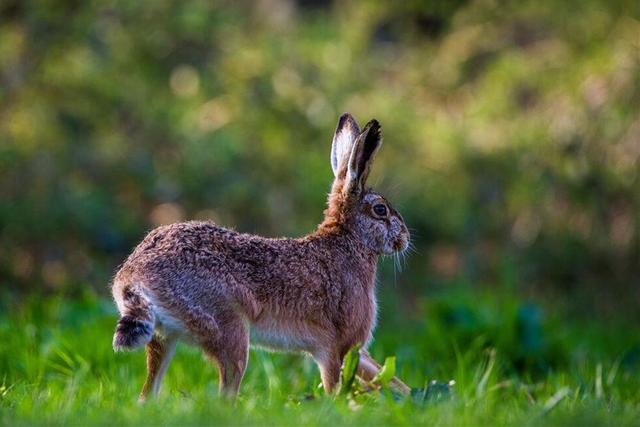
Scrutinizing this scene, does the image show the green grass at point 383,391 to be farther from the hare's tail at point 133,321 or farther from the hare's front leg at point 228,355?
the hare's tail at point 133,321

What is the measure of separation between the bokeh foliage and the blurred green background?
21 mm

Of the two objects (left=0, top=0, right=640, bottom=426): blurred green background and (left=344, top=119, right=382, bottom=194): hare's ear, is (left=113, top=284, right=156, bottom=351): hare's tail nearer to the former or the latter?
(left=344, top=119, right=382, bottom=194): hare's ear

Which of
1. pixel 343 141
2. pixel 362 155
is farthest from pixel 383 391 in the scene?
pixel 343 141

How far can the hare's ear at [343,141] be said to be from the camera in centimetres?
674

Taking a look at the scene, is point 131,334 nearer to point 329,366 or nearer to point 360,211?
point 329,366

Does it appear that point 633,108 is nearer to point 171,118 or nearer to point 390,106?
point 390,106

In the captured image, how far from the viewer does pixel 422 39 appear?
12625mm

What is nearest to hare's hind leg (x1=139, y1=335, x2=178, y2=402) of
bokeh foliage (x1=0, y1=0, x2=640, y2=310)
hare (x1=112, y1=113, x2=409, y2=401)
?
hare (x1=112, y1=113, x2=409, y2=401)

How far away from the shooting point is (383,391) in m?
5.10

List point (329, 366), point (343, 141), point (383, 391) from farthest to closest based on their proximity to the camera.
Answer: point (343, 141)
point (329, 366)
point (383, 391)

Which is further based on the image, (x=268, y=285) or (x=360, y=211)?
(x=360, y=211)

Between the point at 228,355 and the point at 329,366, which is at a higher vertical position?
the point at 228,355

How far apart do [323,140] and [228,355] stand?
6.33m

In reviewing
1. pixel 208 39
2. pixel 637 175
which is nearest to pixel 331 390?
pixel 637 175
